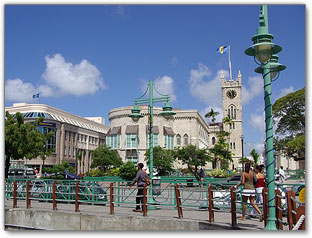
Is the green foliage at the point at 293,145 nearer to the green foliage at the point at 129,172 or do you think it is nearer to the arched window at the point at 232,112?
the green foliage at the point at 129,172

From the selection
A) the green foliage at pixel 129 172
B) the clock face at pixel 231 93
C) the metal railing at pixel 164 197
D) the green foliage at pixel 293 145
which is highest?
the clock face at pixel 231 93

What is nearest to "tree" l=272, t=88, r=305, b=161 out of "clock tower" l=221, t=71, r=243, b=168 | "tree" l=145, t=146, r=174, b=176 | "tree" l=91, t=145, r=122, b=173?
"tree" l=145, t=146, r=174, b=176

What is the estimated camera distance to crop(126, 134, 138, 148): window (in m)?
60.2

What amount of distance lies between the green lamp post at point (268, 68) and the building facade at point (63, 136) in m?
51.7

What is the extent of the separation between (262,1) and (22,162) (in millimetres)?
62372

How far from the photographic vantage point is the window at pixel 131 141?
2369 inches

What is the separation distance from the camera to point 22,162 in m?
63.5

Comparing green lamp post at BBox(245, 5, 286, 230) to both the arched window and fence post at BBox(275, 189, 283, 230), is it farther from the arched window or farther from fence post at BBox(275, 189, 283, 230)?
the arched window

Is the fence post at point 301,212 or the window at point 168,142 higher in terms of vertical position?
the window at point 168,142

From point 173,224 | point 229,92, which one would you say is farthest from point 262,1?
point 229,92

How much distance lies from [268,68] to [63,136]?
211 ft

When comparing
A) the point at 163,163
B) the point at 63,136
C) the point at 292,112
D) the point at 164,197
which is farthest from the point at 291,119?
the point at 63,136

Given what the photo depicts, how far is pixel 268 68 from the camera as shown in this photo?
7.48 m

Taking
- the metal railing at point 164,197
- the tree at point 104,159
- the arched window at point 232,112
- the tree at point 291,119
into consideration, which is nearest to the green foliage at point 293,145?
the tree at point 291,119
